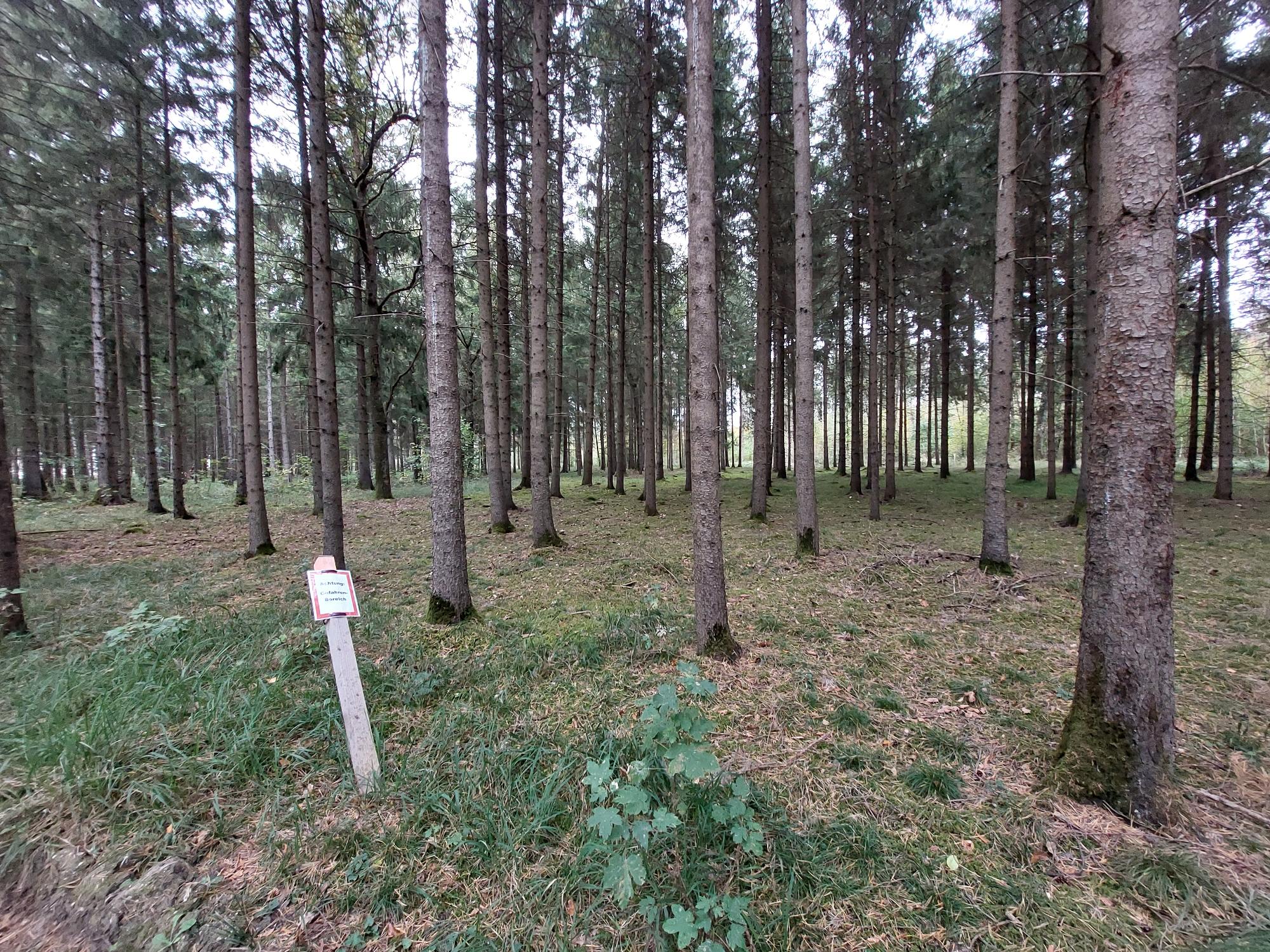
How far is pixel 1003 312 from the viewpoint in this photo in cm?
645

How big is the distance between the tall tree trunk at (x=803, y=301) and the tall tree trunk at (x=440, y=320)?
4.93 m

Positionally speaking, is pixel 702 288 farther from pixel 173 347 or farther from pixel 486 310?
pixel 173 347

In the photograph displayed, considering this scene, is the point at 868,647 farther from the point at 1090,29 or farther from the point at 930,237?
the point at 930,237

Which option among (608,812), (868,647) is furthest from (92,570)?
(868,647)

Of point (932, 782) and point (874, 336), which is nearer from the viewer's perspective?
point (932, 782)

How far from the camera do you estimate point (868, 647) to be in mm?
4660

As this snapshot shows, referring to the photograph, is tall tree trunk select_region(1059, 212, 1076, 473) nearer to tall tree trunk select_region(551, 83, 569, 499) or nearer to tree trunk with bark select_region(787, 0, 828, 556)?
tree trunk with bark select_region(787, 0, 828, 556)

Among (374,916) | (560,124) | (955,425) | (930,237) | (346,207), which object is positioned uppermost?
(560,124)

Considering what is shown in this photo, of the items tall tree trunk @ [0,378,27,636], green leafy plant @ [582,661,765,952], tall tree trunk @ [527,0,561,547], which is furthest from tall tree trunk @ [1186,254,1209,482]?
tall tree trunk @ [0,378,27,636]

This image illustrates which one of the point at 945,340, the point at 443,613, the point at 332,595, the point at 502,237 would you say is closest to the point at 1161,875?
the point at 332,595

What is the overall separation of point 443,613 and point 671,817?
12.3ft

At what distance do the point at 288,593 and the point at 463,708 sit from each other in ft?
13.0

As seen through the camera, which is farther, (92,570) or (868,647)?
(92,570)

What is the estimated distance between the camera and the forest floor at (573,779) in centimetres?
203
